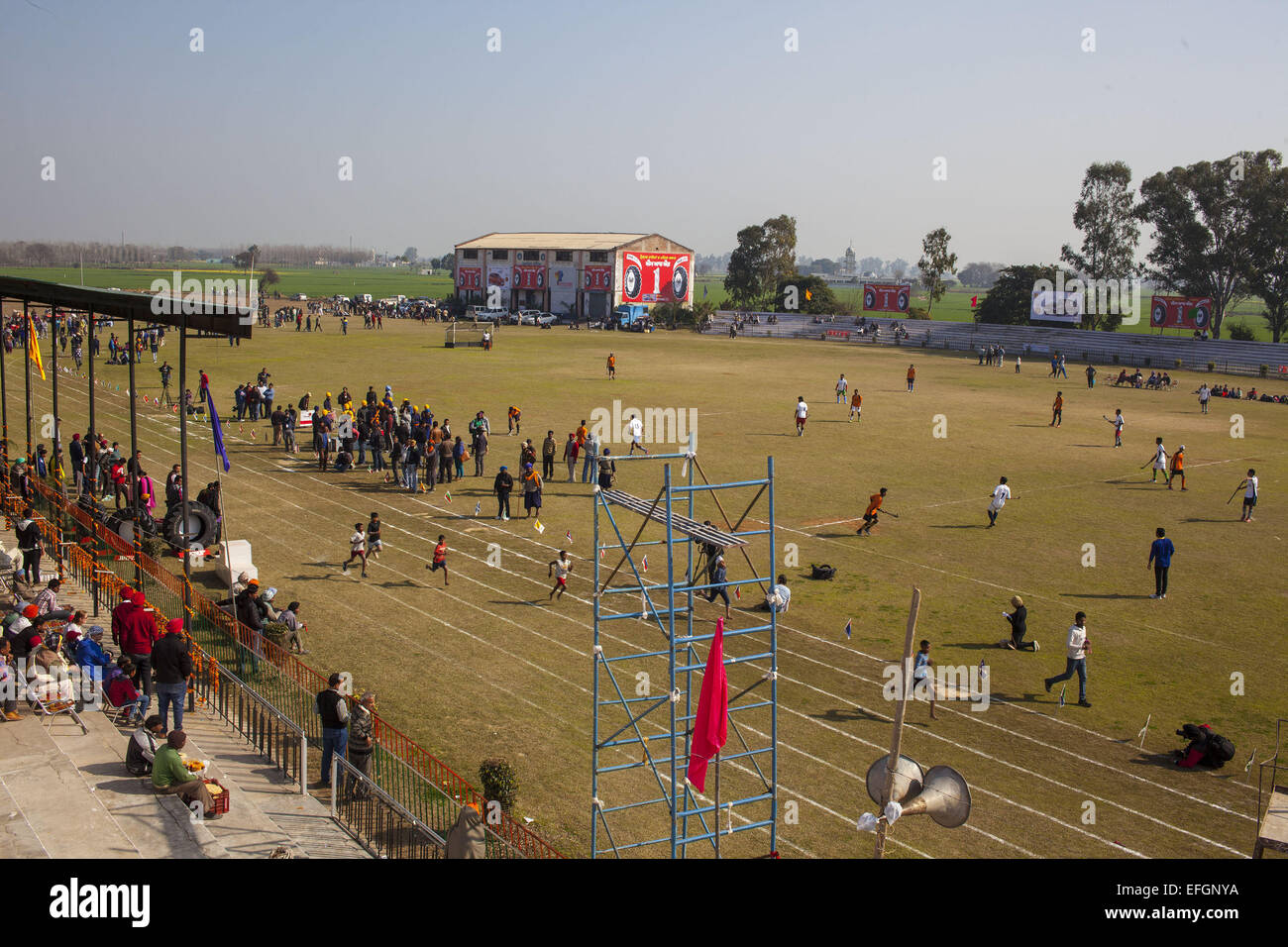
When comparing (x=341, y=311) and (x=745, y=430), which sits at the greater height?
(x=341, y=311)

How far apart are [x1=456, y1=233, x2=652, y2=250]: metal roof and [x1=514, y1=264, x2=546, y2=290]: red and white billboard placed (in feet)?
6.74

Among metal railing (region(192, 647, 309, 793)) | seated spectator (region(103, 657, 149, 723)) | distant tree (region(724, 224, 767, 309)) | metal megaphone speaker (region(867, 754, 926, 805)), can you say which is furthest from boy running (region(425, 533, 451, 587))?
distant tree (region(724, 224, 767, 309))

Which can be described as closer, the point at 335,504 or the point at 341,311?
the point at 335,504

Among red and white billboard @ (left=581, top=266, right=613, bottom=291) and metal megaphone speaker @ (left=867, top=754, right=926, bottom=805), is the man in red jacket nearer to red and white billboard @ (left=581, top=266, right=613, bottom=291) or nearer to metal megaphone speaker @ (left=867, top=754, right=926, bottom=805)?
metal megaphone speaker @ (left=867, top=754, right=926, bottom=805)

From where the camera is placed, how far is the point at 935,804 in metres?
7.07

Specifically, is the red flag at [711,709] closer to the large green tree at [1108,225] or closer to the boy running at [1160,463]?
the boy running at [1160,463]

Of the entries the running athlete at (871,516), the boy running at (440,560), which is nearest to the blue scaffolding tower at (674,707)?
the boy running at (440,560)

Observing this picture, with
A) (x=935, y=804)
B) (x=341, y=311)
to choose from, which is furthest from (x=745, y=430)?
(x=341, y=311)

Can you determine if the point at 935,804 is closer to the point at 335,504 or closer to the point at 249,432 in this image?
the point at 335,504

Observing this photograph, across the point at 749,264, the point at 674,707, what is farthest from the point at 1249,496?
the point at 749,264

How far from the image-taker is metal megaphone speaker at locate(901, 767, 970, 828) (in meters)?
7.02
